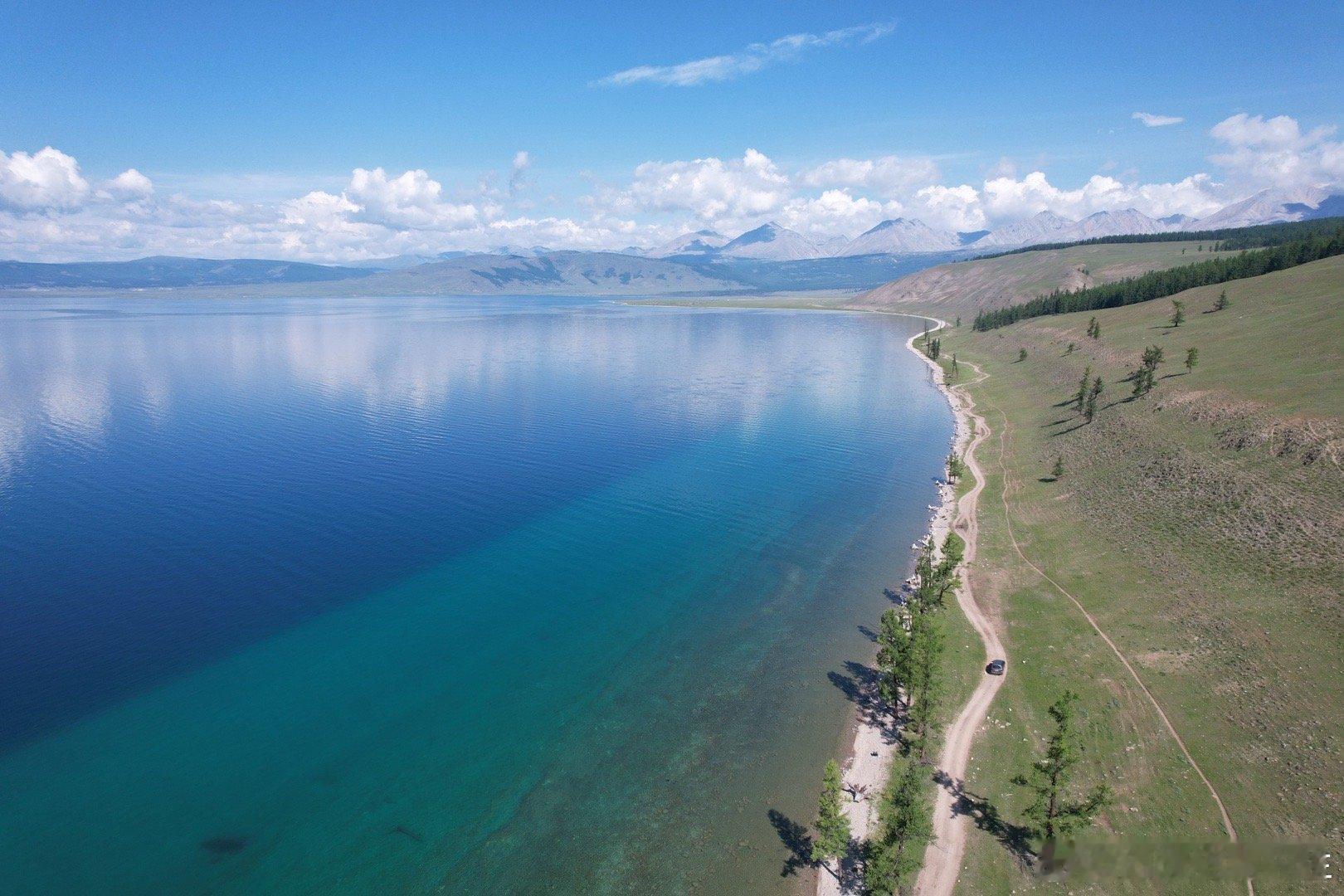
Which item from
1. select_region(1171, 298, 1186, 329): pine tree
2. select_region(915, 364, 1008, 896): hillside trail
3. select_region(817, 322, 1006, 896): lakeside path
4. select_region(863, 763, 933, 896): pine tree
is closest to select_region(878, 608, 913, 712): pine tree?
select_region(817, 322, 1006, 896): lakeside path

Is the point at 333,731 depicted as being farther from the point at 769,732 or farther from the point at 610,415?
the point at 610,415

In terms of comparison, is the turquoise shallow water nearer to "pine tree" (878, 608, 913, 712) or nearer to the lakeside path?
the lakeside path

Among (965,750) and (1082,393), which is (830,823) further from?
(1082,393)

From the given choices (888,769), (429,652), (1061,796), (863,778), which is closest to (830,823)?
(863,778)

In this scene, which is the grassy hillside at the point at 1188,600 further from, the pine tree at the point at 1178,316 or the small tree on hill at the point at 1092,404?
the pine tree at the point at 1178,316

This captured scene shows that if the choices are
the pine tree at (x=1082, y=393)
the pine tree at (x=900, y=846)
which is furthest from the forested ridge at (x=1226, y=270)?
the pine tree at (x=900, y=846)

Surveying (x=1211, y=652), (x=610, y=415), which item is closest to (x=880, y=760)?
(x=1211, y=652)
